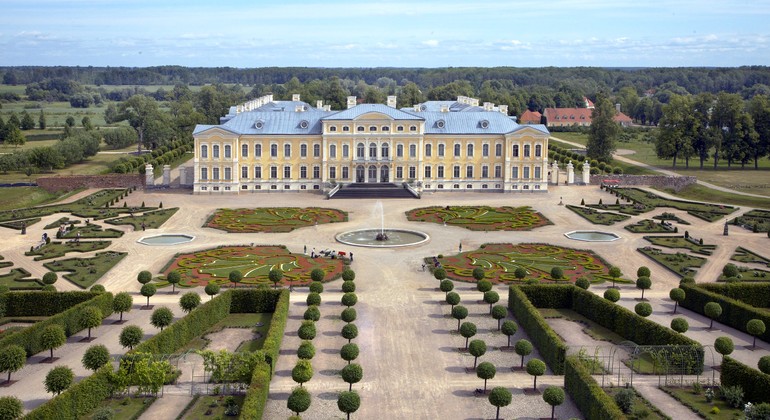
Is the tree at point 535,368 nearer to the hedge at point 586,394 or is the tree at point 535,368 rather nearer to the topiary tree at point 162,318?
the hedge at point 586,394

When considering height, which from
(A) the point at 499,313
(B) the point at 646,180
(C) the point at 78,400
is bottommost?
(C) the point at 78,400

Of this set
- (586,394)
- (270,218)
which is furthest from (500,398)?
(270,218)

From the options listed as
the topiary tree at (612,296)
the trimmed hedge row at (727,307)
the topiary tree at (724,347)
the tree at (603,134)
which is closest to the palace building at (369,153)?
the tree at (603,134)

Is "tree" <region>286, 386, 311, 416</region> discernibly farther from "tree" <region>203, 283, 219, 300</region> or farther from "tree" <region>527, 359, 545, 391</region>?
"tree" <region>203, 283, 219, 300</region>

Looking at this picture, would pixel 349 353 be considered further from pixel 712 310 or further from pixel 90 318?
pixel 712 310

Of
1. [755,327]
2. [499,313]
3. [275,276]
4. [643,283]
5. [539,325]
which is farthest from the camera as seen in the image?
Result: [275,276]

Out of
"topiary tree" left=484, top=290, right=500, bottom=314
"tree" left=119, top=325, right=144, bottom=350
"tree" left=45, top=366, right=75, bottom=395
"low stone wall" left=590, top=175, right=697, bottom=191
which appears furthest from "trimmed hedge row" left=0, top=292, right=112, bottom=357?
"low stone wall" left=590, top=175, right=697, bottom=191

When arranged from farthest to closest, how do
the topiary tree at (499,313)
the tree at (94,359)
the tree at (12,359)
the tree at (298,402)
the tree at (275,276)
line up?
the tree at (275,276) < the topiary tree at (499,313) < the tree at (94,359) < the tree at (12,359) < the tree at (298,402)

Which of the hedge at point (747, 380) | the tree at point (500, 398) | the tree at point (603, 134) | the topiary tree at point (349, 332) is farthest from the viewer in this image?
the tree at point (603, 134)
